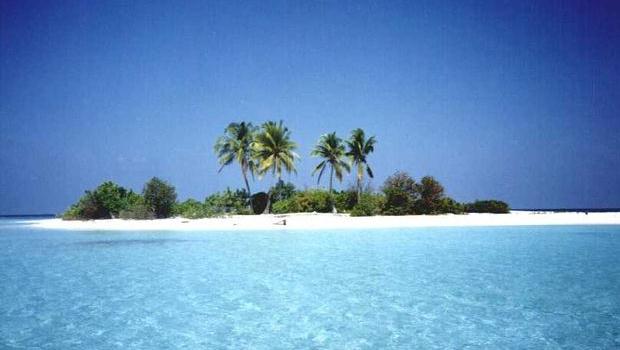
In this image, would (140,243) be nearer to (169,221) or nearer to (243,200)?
(169,221)

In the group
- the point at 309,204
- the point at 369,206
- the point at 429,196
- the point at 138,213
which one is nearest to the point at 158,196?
the point at 138,213

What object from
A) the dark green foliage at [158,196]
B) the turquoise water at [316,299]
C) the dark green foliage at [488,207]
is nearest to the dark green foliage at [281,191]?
the dark green foliage at [158,196]

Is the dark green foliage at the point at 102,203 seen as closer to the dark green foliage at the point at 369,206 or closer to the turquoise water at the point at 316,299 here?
the dark green foliage at the point at 369,206

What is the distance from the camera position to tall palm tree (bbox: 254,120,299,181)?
4378cm

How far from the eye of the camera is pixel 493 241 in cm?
1942

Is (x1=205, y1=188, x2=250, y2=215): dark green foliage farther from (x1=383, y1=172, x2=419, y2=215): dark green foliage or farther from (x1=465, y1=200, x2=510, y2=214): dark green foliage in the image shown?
(x1=465, y1=200, x2=510, y2=214): dark green foliage

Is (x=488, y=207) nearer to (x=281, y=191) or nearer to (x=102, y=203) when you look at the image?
(x=281, y=191)

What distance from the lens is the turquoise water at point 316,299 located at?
6.52 meters

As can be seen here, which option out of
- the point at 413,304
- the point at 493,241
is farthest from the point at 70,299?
the point at 493,241

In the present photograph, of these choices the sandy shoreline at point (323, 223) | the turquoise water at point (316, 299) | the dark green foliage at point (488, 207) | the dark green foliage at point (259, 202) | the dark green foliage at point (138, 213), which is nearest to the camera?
the turquoise water at point (316, 299)

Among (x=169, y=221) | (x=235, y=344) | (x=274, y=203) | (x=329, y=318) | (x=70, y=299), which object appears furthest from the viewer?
(x=274, y=203)

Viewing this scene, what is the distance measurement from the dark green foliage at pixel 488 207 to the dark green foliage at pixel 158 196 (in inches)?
1109

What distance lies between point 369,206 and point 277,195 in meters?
14.0

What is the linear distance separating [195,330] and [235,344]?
40.4 inches
